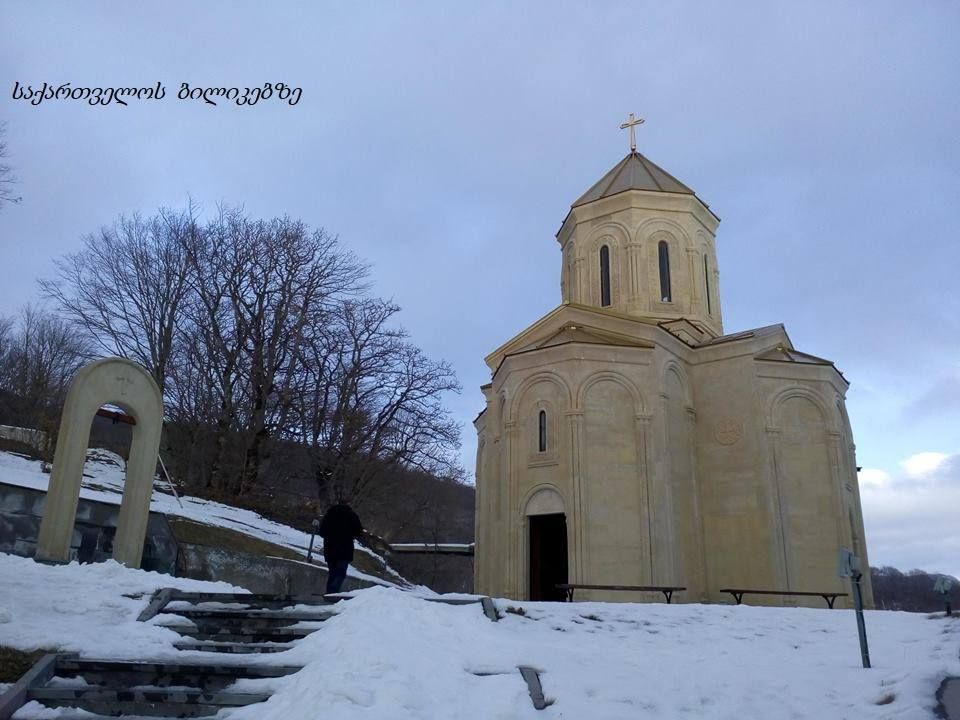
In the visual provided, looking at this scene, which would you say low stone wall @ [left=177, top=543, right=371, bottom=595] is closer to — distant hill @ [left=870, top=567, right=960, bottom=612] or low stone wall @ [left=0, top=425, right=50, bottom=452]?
low stone wall @ [left=0, top=425, right=50, bottom=452]

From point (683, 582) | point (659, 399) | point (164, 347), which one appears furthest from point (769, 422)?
point (164, 347)

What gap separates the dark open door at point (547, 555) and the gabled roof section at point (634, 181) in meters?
9.89

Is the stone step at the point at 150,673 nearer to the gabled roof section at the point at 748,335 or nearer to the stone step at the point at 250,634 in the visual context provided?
the stone step at the point at 250,634

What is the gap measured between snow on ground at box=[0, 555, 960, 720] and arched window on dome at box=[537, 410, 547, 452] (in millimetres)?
7707

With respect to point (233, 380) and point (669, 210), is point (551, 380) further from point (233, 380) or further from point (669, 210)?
point (233, 380)

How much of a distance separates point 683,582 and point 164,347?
1846cm

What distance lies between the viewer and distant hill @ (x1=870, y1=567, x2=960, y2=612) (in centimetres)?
4769

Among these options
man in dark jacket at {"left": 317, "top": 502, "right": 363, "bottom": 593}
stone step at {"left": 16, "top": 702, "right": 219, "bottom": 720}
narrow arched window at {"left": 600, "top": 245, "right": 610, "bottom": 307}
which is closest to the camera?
stone step at {"left": 16, "top": 702, "right": 219, "bottom": 720}

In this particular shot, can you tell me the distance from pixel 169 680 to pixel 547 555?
1379cm

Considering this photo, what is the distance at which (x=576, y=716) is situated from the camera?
19.5ft

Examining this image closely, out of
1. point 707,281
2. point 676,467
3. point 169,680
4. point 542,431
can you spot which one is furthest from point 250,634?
point 707,281

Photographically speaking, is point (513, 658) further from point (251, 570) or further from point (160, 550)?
point (251, 570)

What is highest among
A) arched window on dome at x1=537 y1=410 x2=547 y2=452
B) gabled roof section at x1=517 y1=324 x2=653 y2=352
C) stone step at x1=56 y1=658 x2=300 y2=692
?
gabled roof section at x1=517 y1=324 x2=653 y2=352

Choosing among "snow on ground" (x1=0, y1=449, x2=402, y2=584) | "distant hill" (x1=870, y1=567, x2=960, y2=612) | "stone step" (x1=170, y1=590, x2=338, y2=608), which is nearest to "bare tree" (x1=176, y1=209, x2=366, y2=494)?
"snow on ground" (x1=0, y1=449, x2=402, y2=584)
